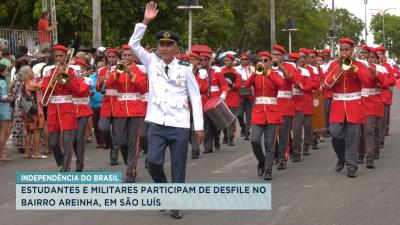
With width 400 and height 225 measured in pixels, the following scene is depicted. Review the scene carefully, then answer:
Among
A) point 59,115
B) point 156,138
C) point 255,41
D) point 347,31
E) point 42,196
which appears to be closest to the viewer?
point 42,196

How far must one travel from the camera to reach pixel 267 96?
11906 mm

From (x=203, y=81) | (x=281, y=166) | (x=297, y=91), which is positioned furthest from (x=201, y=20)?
(x=281, y=166)

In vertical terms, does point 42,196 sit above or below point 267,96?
below

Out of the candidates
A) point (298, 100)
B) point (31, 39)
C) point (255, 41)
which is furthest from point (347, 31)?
point (298, 100)

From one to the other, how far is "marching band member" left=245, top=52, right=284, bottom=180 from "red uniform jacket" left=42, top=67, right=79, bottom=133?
2.64m

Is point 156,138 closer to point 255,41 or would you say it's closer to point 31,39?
point 31,39

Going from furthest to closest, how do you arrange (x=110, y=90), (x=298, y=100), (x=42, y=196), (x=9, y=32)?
1. (x=9, y=32)
2. (x=298, y=100)
3. (x=110, y=90)
4. (x=42, y=196)

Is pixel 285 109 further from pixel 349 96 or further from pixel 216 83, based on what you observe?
pixel 216 83

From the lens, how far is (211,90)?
1603 cm

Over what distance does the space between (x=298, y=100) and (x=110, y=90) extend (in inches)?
135

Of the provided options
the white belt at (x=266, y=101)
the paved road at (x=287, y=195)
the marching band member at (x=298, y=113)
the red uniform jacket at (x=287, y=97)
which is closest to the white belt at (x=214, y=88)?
the paved road at (x=287, y=195)

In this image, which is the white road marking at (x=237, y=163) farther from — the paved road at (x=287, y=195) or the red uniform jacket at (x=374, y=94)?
the red uniform jacket at (x=374, y=94)

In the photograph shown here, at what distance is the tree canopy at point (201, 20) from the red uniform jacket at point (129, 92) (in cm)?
1517

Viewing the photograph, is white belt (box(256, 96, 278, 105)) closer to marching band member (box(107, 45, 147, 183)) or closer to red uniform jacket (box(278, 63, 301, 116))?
red uniform jacket (box(278, 63, 301, 116))
